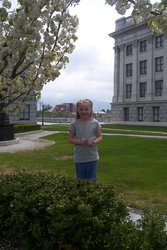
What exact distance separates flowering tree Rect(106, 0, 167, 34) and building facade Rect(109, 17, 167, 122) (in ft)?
198

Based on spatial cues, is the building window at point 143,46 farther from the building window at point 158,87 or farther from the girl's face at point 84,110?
the girl's face at point 84,110

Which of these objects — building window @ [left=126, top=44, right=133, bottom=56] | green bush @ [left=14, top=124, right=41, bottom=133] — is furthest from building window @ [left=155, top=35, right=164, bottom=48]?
green bush @ [left=14, top=124, right=41, bottom=133]

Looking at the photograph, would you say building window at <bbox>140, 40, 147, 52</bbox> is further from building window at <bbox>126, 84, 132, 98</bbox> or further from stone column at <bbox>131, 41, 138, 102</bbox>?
building window at <bbox>126, 84, 132, 98</bbox>

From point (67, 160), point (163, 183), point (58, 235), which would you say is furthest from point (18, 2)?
point (67, 160)

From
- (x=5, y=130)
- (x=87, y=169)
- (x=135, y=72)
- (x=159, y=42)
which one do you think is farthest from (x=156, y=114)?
(x=87, y=169)

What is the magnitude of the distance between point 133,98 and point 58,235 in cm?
6756

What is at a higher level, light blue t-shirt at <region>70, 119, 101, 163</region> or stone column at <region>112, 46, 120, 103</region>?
stone column at <region>112, 46, 120, 103</region>

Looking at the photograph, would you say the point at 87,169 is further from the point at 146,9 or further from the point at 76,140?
the point at 146,9

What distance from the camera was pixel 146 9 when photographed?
5.13 m

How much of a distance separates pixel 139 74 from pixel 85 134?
66116 mm

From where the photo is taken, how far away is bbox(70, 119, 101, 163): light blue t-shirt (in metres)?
7.06

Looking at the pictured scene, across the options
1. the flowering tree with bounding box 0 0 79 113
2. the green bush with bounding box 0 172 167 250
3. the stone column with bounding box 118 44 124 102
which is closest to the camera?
the green bush with bounding box 0 172 167 250

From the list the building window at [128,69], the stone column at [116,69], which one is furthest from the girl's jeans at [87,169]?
the stone column at [116,69]

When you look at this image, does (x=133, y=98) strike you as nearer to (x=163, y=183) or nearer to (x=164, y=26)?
(x=163, y=183)
